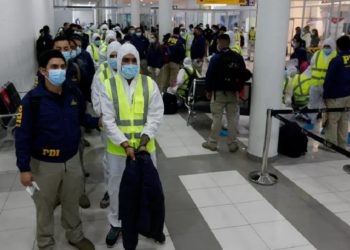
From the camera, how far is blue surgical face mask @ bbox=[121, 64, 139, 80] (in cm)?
308

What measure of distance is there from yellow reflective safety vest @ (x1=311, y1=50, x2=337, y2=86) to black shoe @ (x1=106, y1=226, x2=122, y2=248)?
4438 mm

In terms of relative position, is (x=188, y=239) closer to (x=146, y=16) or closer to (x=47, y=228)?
(x=47, y=228)

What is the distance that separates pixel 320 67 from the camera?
6246mm

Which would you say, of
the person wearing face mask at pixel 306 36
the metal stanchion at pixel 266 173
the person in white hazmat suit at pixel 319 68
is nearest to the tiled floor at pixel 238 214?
the metal stanchion at pixel 266 173

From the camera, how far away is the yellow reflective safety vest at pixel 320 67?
20.3 feet

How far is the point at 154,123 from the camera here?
3.14 meters

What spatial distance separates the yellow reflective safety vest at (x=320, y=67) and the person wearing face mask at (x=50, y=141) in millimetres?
4488

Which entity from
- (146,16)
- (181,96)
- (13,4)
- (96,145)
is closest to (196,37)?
(181,96)

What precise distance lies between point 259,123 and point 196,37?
22.7 feet

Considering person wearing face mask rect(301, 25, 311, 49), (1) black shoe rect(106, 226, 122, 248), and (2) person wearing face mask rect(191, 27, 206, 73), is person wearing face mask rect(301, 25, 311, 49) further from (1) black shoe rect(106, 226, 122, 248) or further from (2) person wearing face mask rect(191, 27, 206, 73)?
(1) black shoe rect(106, 226, 122, 248)

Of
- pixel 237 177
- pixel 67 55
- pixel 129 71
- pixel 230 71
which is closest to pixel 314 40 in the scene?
pixel 230 71

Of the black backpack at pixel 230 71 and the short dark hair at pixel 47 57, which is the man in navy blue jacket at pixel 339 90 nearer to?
the black backpack at pixel 230 71

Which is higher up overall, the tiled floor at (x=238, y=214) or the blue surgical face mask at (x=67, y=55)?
the blue surgical face mask at (x=67, y=55)

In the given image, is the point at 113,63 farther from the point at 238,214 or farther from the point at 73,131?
the point at 238,214
